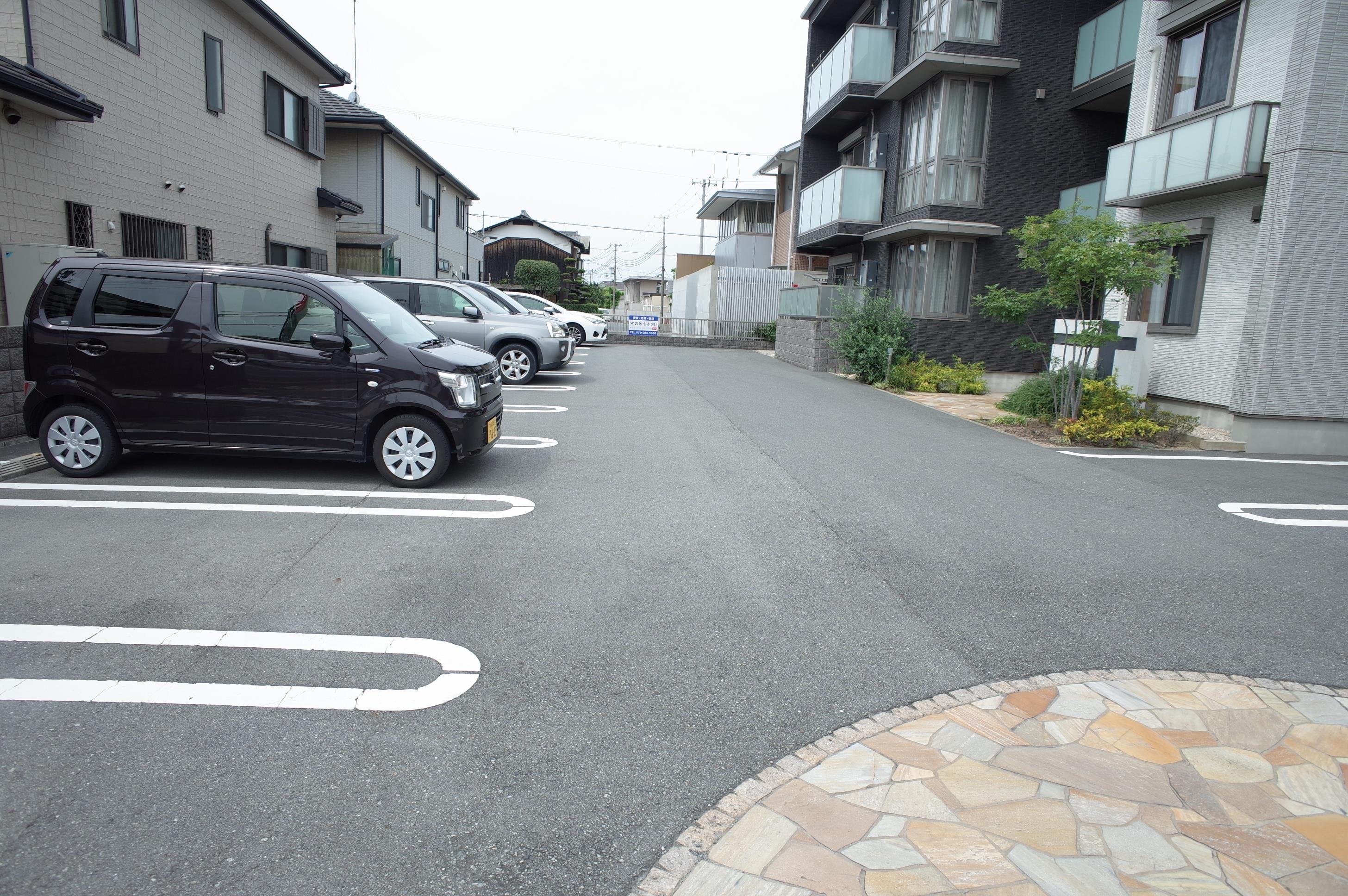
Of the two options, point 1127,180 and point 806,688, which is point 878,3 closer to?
point 1127,180

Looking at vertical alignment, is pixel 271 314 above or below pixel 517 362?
above

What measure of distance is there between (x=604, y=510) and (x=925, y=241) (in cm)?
1389

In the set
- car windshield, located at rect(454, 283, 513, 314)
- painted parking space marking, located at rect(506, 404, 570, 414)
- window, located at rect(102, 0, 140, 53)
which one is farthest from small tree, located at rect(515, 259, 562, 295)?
painted parking space marking, located at rect(506, 404, 570, 414)

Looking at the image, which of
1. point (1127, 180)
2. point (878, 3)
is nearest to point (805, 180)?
point (878, 3)

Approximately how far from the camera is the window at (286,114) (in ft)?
53.5

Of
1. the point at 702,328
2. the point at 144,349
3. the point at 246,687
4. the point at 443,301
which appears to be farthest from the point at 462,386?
the point at 702,328

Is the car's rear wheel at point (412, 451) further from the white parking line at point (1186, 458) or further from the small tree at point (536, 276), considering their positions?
the small tree at point (536, 276)

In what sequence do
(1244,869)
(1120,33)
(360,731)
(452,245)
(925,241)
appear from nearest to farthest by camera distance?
(1244,869), (360,731), (1120,33), (925,241), (452,245)

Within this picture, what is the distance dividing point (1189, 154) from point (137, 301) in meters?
12.8

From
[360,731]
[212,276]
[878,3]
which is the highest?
[878,3]

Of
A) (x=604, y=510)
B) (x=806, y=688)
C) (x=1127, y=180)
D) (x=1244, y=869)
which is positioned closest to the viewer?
(x=1244, y=869)

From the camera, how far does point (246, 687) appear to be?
362cm

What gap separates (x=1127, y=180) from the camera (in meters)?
12.7

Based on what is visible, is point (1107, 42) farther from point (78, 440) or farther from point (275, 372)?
point (78, 440)
